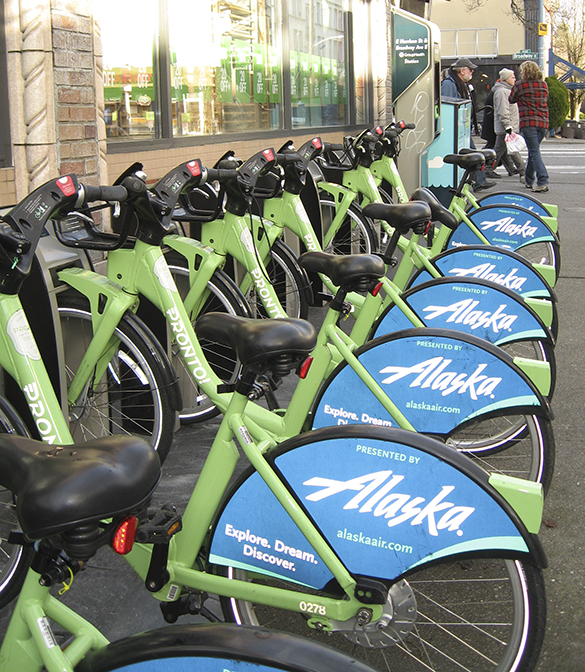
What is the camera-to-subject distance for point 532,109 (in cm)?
1297

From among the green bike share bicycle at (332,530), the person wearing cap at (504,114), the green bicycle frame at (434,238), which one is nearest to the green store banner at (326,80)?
the green bicycle frame at (434,238)

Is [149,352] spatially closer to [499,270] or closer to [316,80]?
[499,270]

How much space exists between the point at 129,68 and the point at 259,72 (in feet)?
7.66

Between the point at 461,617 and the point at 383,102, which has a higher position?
the point at 383,102

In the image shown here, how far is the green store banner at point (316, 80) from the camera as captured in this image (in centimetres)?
884

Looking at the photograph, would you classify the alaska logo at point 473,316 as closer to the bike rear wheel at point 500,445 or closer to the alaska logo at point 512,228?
the bike rear wheel at point 500,445

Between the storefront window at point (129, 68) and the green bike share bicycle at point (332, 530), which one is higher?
the storefront window at point (129, 68)

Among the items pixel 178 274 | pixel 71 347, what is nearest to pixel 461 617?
pixel 71 347

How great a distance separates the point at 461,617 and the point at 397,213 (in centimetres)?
203

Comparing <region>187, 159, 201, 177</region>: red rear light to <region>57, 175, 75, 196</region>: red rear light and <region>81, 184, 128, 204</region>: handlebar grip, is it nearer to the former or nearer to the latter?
<region>81, 184, 128, 204</region>: handlebar grip

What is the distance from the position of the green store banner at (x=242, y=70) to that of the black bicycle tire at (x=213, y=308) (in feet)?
10.7

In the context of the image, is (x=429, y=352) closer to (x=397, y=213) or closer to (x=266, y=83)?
(x=397, y=213)

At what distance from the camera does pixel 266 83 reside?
7.56m

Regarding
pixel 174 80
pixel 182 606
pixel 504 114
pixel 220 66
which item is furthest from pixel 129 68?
pixel 504 114
